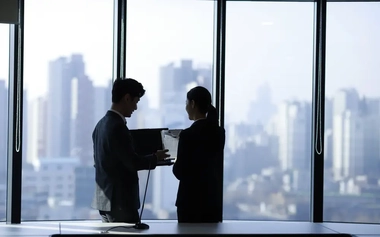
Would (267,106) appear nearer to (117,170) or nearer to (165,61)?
(165,61)

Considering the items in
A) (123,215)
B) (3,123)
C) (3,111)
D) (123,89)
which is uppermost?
(123,89)

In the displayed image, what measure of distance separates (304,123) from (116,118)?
2.97m

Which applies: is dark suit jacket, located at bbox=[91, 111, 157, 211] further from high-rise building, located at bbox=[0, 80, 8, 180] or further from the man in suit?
high-rise building, located at bbox=[0, 80, 8, 180]

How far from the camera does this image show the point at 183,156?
3836 mm

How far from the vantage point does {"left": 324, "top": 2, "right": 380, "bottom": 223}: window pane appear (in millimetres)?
6430

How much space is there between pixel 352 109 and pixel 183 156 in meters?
3.06

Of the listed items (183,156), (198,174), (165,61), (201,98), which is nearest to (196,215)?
(198,174)

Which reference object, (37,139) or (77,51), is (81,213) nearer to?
(37,139)

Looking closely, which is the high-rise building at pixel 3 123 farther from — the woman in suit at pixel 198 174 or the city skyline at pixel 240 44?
the woman in suit at pixel 198 174

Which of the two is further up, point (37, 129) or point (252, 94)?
point (252, 94)

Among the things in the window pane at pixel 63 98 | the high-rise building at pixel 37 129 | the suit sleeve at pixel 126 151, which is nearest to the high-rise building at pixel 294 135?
the window pane at pixel 63 98

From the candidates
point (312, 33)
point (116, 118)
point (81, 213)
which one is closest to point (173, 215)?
point (81, 213)

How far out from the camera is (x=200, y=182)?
12.7ft

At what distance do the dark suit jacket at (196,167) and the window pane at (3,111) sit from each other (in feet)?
9.04
